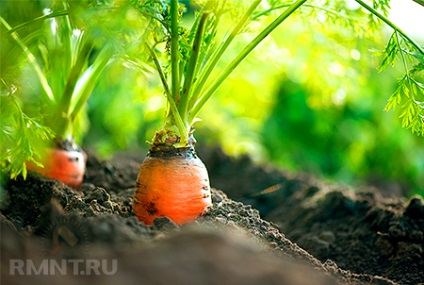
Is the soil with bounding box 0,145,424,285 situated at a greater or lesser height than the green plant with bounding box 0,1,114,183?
lesser

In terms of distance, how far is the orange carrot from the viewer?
8.84 feet

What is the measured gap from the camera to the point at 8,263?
129cm

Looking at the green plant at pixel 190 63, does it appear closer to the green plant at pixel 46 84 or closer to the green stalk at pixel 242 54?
the green stalk at pixel 242 54

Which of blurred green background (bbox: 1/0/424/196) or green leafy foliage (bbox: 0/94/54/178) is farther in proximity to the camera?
blurred green background (bbox: 1/0/424/196)

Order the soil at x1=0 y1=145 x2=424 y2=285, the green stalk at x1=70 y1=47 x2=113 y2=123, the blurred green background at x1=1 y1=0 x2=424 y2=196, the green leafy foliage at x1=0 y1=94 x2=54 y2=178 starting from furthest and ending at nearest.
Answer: the blurred green background at x1=1 y1=0 x2=424 y2=196 < the green stalk at x1=70 y1=47 x2=113 y2=123 < the green leafy foliage at x1=0 y1=94 x2=54 y2=178 < the soil at x1=0 y1=145 x2=424 y2=285

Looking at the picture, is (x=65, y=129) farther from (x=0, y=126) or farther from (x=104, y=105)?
(x=104, y=105)

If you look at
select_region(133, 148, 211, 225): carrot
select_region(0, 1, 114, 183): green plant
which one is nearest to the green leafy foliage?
select_region(0, 1, 114, 183): green plant

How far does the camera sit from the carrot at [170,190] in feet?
7.02

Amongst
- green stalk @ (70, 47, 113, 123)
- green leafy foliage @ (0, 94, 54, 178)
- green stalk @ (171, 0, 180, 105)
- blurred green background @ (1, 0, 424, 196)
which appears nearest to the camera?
green stalk @ (171, 0, 180, 105)

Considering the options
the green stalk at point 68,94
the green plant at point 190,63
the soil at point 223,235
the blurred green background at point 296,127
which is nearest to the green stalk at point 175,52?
the green plant at point 190,63

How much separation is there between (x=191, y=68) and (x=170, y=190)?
1.59ft

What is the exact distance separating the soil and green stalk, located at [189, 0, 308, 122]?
435 millimetres

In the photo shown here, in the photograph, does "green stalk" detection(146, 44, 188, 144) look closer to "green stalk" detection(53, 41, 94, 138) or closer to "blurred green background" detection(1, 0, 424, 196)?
"green stalk" detection(53, 41, 94, 138)

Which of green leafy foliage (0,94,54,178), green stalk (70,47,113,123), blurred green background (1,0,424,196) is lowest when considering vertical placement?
blurred green background (1,0,424,196)
